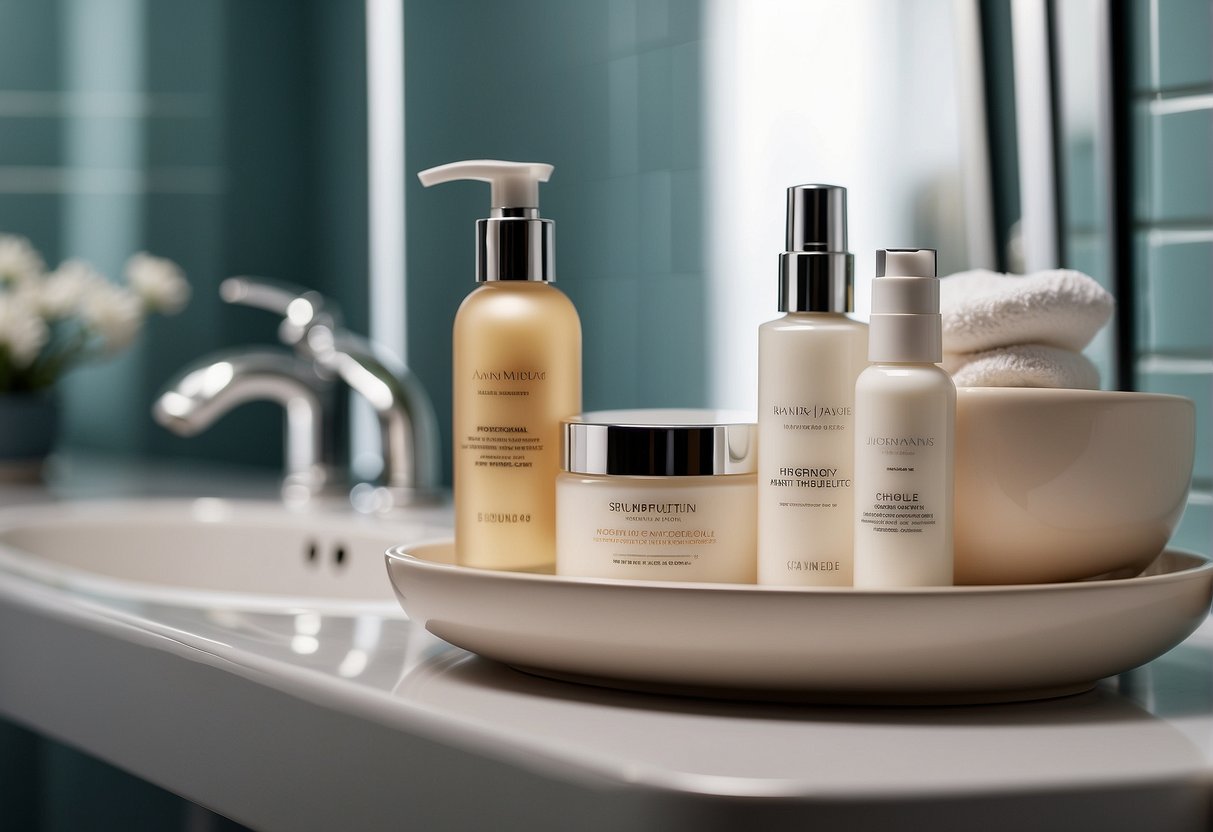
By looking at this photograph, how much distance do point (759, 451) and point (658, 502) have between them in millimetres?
43

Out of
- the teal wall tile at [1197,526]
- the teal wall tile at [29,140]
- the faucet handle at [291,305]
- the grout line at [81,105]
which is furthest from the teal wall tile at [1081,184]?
the teal wall tile at [29,140]

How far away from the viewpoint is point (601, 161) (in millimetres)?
1099

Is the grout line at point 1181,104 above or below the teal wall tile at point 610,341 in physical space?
above

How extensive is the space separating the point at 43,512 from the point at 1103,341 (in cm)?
84

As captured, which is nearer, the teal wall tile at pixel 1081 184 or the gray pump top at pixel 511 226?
the gray pump top at pixel 511 226

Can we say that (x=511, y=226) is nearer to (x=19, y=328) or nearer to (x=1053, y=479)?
(x=1053, y=479)

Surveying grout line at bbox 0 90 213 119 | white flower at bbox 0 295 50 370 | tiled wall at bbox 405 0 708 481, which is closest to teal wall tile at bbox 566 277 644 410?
tiled wall at bbox 405 0 708 481

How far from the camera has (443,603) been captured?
521 millimetres

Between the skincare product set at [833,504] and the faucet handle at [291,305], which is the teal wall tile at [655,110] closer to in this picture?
the faucet handle at [291,305]

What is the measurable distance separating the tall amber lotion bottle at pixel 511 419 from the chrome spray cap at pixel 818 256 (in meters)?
0.10

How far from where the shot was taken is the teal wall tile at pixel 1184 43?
27.6 inches

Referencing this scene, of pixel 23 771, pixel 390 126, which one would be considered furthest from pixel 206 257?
pixel 23 771

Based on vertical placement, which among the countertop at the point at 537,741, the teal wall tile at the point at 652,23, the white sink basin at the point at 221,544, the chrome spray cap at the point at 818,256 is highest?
the teal wall tile at the point at 652,23

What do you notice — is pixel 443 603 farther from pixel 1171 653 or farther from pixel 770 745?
pixel 1171 653
